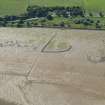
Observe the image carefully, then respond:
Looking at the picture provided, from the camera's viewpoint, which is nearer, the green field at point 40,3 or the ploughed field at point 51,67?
the ploughed field at point 51,67

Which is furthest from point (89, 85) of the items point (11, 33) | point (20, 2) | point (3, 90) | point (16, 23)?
point (20, 2)

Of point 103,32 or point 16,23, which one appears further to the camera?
point 16,23

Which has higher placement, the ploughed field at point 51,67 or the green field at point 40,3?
the green field at point 40,3

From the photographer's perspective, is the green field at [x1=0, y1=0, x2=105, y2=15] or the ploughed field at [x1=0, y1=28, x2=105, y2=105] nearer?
the ploughed field at [x1=0, y1=28, x2=105, y2=105]

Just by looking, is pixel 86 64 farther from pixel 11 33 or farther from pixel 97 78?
pixel 11 33

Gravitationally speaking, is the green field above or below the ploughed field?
above
